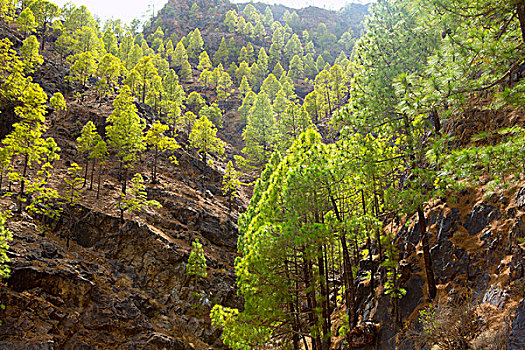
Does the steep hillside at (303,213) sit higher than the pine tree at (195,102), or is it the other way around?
the pine tree at (195,102)

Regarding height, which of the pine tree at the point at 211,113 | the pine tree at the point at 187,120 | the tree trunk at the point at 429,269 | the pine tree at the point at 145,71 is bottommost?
the tree trunk at the point at 429,269

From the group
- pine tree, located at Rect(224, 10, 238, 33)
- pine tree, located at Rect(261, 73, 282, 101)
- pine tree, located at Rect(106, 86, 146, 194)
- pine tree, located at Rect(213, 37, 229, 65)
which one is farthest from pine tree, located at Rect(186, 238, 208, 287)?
pine tree, located at Rect(224, 10, 238, 33)

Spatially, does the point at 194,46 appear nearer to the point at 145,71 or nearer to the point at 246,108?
the point at 246,108

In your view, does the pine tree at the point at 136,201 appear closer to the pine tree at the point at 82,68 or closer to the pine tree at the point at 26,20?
the pine tree at the point at 82,68

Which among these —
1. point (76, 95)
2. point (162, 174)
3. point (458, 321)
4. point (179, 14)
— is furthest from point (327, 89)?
point (179, 14)

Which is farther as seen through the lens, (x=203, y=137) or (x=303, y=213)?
(x=203, y=137)

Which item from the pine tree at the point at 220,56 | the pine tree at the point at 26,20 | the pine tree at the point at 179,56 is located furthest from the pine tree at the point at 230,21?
the pine tree at the point at 26,20

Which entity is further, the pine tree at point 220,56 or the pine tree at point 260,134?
the pine tree at point 220,56

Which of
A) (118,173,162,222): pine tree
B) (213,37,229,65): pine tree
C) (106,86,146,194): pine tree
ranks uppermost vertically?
(213,37,229,65): pine tree

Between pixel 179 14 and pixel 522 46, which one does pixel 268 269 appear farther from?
pixel 179 14

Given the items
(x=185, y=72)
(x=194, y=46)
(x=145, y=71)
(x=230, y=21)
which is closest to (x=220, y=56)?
(x=194, y=46)

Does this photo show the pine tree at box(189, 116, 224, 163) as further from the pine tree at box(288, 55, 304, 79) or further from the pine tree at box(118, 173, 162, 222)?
the pine tree at box(288, 55, 304, 79)

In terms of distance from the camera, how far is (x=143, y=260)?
24.5 meters

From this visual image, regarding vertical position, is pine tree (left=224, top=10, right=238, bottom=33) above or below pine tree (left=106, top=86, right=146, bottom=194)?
above
